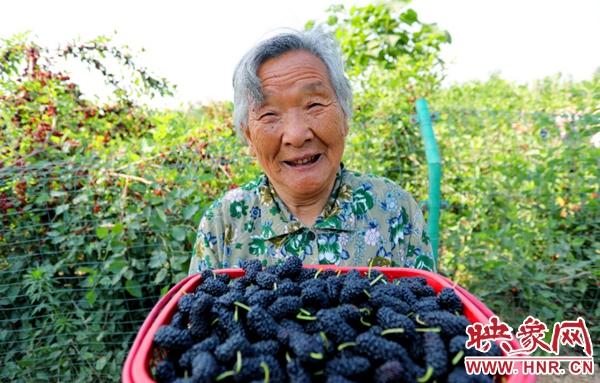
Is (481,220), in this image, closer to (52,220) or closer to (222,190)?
(222,190)

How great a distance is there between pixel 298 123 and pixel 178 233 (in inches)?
43.9

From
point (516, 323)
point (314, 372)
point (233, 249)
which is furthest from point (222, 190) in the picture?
point (516, 323)

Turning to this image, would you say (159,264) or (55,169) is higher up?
(55,169)

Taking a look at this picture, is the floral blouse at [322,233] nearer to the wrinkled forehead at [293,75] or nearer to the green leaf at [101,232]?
the wrinkled forehead at [293,75]

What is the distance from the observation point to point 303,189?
5.37ft

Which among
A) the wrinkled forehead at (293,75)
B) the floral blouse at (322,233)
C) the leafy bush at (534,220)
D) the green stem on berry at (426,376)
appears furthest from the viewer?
the leafy bush at (534,220)

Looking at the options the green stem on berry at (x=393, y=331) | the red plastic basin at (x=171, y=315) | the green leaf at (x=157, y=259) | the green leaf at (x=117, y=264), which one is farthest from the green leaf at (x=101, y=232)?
the green stem on berry at (x=393, y=331)

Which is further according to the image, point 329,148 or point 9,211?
point 9,211

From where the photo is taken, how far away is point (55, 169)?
2365 mm

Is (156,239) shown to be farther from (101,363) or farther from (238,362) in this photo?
(238,362)

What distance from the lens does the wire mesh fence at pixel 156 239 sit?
91.1 inches

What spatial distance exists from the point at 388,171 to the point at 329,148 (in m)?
1.64

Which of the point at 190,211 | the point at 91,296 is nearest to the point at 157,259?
the point at 190,211

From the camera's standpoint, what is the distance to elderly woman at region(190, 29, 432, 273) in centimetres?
154
